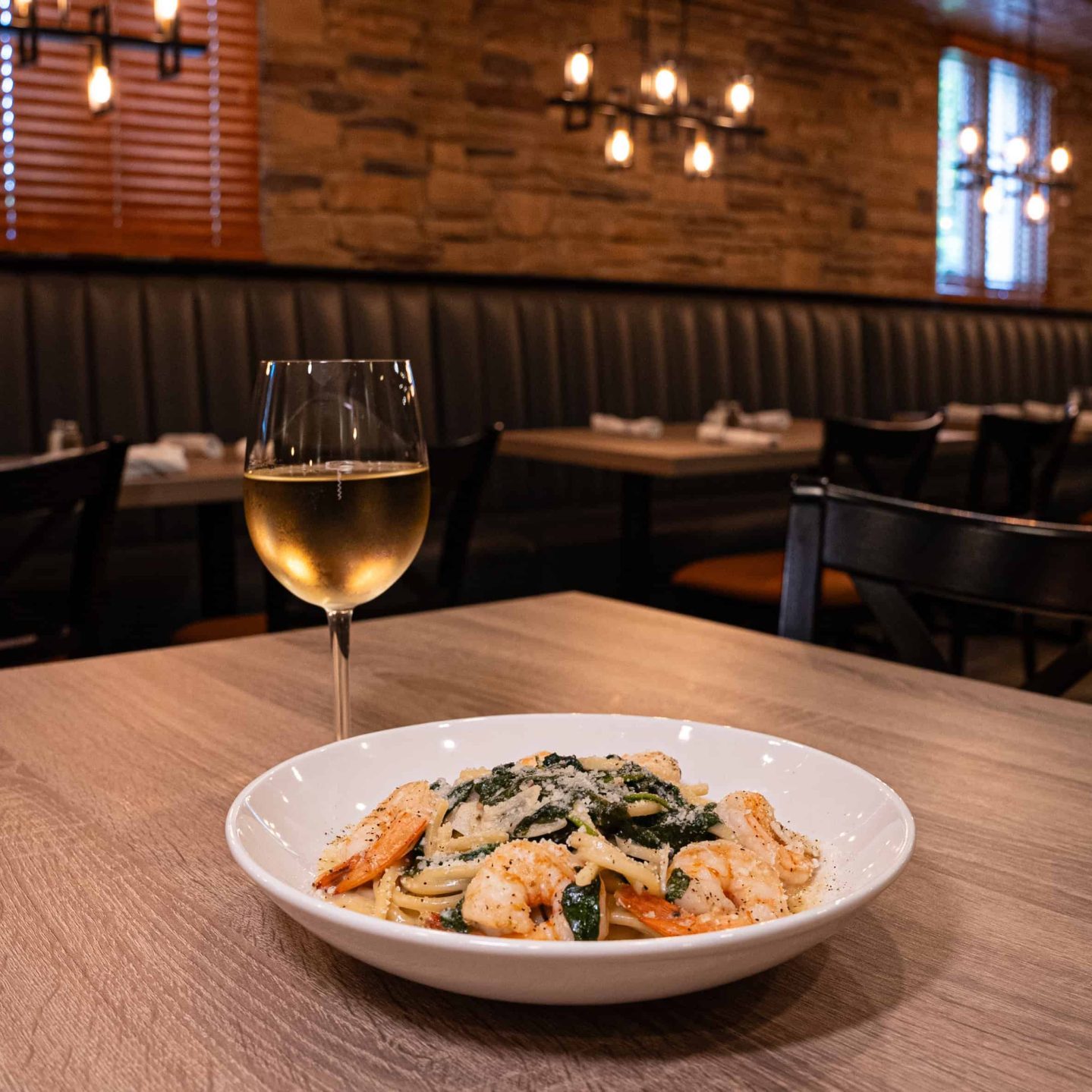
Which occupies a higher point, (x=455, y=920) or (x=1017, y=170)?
(x=1017, y=170)

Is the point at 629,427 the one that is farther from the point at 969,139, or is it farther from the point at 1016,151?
the point at 1016,151

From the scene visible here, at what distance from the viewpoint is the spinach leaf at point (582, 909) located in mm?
436

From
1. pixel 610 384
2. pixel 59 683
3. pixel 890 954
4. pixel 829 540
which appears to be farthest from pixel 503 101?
pixel 890 954

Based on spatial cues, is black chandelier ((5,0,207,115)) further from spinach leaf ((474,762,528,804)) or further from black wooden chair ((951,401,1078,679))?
spinach leaf ((474,762,528,804))

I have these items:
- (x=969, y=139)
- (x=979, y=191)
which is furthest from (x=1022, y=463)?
(x=979, y=191)

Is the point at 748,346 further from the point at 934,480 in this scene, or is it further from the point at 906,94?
the point at 906,94

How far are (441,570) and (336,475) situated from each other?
6.78ft

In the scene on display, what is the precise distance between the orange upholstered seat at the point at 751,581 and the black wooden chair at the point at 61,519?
1663mm

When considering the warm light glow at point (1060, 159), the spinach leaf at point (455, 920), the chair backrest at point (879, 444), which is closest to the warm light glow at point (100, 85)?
the chair backrest at point (879, 444)

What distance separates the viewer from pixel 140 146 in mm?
4453

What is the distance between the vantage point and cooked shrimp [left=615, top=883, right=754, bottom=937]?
0.43m

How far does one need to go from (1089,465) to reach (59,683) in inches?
244

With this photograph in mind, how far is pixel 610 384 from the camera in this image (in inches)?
A: 195

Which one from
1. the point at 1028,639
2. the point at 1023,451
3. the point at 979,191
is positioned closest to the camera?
Answer: the point at 1028,639
